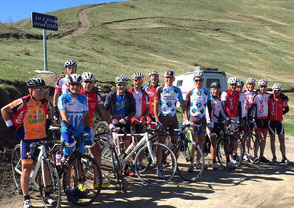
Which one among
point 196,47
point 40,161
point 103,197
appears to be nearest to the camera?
point 40,161

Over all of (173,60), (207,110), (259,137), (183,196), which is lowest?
(183,196)

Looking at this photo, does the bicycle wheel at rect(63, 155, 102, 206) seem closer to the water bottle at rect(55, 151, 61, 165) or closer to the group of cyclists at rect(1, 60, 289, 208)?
the group of cyclists at rect(1, 60, 289, 208)

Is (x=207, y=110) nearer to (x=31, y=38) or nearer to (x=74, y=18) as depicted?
(x=31, y=38)

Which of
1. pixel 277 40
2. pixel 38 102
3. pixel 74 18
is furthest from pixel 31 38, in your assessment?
pixel 277 40

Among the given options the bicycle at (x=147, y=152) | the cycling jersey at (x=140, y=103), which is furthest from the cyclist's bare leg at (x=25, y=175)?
the cycling jersey at (x=140, y=103)

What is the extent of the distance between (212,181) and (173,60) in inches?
1477

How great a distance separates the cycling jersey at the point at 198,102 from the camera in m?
8.30

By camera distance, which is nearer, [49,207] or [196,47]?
[49,207]

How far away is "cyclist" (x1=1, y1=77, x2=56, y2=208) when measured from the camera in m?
5.71

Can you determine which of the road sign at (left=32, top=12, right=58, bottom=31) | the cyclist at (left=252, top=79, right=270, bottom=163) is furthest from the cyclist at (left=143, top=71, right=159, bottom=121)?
the road sign at (left=32, top=12, right=58, bottom=31)

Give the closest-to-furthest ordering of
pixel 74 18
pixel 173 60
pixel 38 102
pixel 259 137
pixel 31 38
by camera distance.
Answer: pixel 38 102
pixel 259 137
pixel 31 38
pixel 173 60
pixel 74 18

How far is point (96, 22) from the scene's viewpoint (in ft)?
212

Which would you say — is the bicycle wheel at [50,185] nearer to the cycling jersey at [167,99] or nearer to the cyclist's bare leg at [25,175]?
the cyclist's bare leg at [25,175]

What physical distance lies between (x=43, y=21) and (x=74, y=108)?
10437mm
